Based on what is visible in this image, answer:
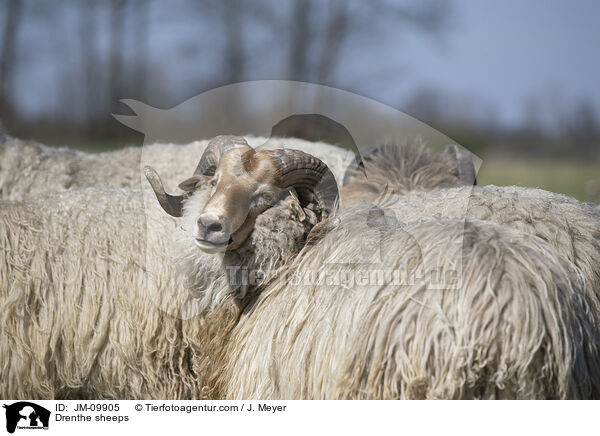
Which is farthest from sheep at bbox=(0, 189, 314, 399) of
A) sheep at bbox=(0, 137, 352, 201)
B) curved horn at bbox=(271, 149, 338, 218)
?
sheep at bbox=(0, 137, 352, 201)

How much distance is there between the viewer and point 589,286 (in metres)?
2.33

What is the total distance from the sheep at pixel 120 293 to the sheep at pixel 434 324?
13.0 inches

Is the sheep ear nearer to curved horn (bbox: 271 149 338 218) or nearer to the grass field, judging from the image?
curved horn (bbox: 271 149 338 218)

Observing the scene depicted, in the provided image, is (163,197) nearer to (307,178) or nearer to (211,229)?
(211,229)

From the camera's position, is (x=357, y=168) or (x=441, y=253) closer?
(x=441, y=253)

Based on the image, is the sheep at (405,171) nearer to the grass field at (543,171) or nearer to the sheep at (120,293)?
the sheep at (120,293)

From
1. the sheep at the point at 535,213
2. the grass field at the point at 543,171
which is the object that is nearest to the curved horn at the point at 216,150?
the sheep at the point at 535,213

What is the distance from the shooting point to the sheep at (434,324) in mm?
1798

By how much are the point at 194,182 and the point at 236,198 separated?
432 millimetres

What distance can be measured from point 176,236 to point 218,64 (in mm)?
3722

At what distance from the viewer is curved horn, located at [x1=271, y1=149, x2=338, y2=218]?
2.47 metres

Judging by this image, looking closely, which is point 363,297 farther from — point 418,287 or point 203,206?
point 203,206
